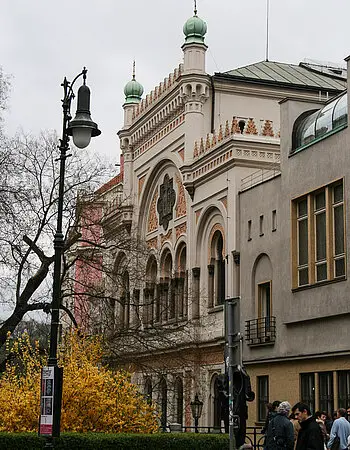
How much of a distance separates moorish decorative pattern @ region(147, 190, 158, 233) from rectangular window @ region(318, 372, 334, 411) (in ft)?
68.2

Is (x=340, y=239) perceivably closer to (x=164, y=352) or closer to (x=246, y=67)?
(x=164, y=352)

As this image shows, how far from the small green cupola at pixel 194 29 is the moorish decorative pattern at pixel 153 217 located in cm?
914

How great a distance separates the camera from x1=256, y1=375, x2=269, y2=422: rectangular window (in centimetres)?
3481

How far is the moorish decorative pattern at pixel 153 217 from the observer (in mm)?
50231

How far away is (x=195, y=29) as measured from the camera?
45.8m

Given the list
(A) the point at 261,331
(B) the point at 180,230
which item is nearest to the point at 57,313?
(A) the point at 261,331

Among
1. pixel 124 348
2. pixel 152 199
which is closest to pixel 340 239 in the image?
pixel 124 348

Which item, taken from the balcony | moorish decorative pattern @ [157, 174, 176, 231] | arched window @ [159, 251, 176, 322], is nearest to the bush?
the balcony

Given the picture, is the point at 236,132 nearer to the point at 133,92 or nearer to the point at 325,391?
the point at 325,391

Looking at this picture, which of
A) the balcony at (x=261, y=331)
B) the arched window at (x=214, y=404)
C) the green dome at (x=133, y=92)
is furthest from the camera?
the green dome at (x=133, y=92)

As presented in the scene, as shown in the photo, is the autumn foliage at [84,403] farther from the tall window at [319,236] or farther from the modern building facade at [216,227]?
the tall window at [319,236]

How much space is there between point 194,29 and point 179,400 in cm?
1811

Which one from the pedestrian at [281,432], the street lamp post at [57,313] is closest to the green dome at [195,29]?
the street lamp post at [57,313]

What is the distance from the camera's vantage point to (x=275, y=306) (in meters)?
34.4
